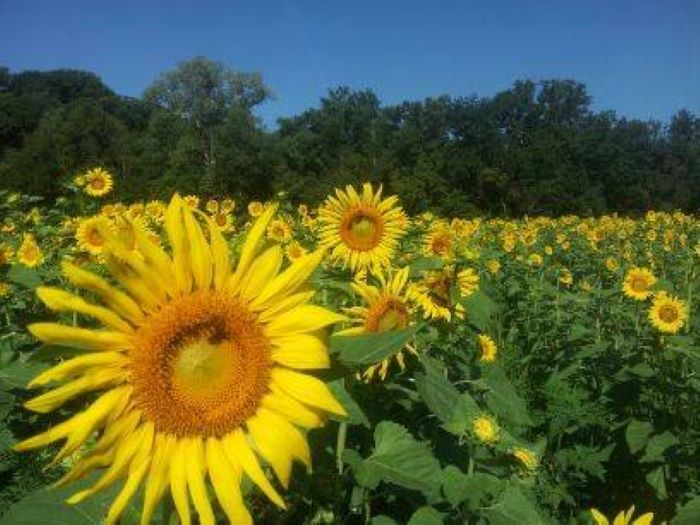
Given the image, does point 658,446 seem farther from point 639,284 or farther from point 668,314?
point 639,284

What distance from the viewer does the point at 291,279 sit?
1.47m

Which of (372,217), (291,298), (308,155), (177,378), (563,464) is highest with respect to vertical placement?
(308,155)

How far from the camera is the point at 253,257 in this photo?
1474mm

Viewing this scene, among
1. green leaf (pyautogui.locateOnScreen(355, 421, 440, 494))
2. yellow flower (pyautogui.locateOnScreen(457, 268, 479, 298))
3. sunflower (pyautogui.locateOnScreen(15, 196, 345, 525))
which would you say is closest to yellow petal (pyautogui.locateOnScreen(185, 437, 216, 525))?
sunflower (pyautogui.locateOnScreen(15, 196, 345, 525))

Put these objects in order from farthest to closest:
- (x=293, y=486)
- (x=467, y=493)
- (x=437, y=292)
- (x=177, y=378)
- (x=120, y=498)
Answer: (x=437, y=292) < (x=467, y=493) < (x=293, y=486) < (x=177, y=378) < (x=120, y=498)

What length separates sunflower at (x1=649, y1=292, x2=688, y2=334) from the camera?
15.9ft

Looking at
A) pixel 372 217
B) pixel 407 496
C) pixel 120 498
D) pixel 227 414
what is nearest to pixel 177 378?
pixel 227 414

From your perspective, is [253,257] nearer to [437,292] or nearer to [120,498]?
[120,498]

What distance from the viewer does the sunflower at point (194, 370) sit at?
4.46ft

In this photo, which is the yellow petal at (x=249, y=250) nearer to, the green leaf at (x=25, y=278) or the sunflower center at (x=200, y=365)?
the sunflower center at (x=200, y=365)

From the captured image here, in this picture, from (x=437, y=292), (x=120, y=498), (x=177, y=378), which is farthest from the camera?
(x=437, y=292)

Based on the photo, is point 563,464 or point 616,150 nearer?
point 563,464

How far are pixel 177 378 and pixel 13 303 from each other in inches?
138

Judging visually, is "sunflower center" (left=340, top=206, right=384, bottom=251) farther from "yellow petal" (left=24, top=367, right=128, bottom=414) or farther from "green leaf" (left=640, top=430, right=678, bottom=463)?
"yellow petal" (left=24, top=367, right=128, bottom=414)
